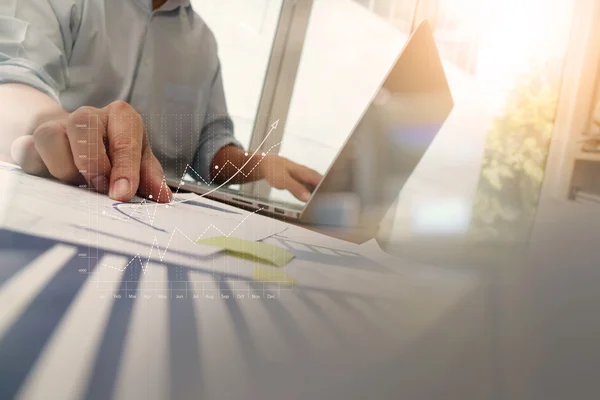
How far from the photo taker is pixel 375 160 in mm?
562

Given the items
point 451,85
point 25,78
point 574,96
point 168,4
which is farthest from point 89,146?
point 574,96

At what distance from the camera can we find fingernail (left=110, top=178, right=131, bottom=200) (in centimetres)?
52

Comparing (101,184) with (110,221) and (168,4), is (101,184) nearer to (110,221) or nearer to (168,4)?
(110,221)

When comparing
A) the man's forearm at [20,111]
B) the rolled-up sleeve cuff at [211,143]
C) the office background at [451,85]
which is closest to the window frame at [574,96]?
the office background at [451,85]

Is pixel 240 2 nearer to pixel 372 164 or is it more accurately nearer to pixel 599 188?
pixel 372 164

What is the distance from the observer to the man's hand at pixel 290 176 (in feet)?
1.87

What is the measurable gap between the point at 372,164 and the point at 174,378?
0.38 metres

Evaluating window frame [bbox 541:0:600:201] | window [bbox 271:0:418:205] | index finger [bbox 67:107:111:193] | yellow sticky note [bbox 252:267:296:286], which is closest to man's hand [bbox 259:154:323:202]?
window [bbox 271:0:418:205]

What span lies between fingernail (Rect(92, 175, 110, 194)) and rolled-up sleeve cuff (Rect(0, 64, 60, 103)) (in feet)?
0.39

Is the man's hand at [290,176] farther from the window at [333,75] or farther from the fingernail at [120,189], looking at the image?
the fingernail at [120,189]

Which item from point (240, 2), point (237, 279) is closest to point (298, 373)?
point (237, 279)

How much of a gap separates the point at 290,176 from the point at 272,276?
0.50 feet

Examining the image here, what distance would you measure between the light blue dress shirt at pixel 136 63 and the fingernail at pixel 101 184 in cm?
8

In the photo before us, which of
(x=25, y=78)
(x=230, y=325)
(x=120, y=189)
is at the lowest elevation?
(x=230, y=325)
